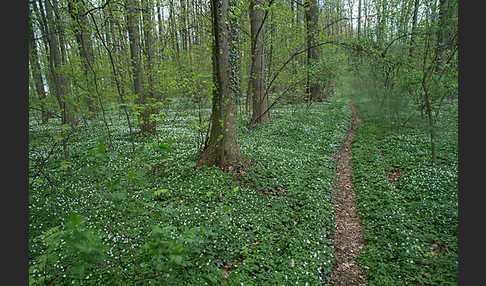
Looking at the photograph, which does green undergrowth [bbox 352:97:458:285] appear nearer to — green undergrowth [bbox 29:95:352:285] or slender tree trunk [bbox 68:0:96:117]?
green undergrowth [bbox 29:95:352:285]

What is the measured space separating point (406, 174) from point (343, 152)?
3.05 metres

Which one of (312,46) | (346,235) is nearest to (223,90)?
(312,46)

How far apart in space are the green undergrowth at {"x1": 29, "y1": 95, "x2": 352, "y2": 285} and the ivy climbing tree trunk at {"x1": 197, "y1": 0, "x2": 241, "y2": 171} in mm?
491

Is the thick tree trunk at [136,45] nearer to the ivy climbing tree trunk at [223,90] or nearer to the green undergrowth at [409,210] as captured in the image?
the ivy climbing tree trunk at [223,90]

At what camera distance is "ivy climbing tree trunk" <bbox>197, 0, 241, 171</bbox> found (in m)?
5.65

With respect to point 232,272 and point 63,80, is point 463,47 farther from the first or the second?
point 63,80

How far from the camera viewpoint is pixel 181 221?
4426 mm

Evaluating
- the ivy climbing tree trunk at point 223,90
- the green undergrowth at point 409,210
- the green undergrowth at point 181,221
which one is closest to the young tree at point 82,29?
the green undergrowth at point 181,221

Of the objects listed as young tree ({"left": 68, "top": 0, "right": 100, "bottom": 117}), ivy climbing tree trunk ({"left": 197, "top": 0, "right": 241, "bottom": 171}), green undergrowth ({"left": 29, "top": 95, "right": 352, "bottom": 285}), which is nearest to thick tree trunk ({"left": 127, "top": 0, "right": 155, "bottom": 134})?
young tree ({"left": 68, "top": 0, "right": 100, "bottom": 117})

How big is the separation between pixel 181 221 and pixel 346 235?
362cm

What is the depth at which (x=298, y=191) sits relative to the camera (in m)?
6.05

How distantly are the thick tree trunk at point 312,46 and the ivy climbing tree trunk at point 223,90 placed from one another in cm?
324

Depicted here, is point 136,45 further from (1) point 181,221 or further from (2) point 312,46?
(1) point 181,221

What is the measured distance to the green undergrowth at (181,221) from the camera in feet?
9.53
